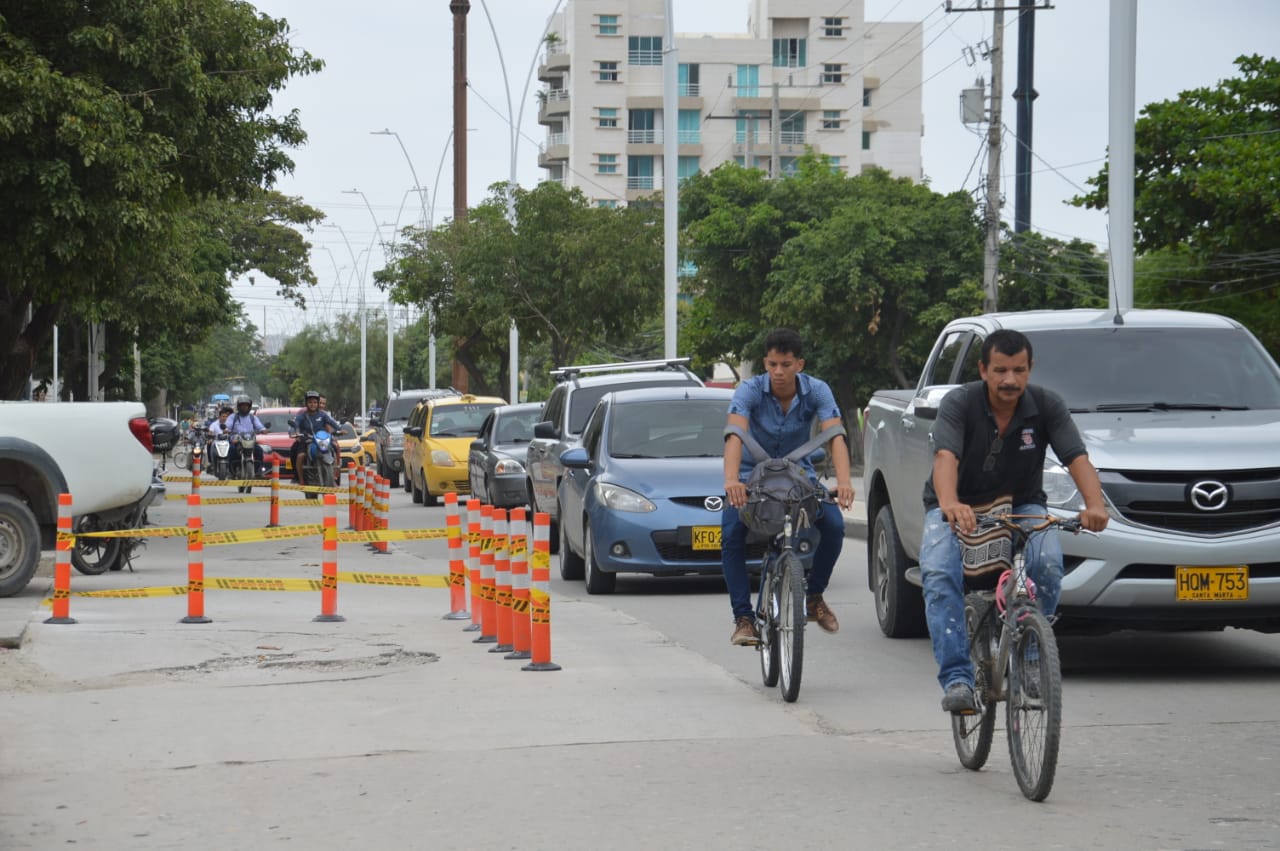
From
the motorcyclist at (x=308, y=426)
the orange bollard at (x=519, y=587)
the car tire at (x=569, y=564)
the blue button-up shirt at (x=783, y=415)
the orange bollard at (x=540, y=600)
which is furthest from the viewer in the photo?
the motorcyclist at (x=308, y=426)

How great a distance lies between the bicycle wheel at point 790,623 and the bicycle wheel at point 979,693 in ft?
5.19

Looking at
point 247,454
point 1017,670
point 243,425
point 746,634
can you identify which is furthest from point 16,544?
point 247,454

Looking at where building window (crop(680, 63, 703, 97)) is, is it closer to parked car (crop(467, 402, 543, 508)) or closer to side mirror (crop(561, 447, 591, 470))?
parked car (crop(467, 402, 543, 508))

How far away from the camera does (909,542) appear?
36.7 feet

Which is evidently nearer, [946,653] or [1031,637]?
[1031,637]

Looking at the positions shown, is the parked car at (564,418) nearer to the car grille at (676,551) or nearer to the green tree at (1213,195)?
the car grille at (676,551)

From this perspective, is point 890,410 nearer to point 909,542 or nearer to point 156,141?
point 909,542

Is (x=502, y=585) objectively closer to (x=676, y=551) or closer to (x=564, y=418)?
(x=676, y=551)

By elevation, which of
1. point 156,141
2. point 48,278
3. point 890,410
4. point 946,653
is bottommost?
point 946,653

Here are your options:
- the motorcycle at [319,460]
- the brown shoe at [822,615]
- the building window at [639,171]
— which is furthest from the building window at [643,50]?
the brown shoe at [822,615]

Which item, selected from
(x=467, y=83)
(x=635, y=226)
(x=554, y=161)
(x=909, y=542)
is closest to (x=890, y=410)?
(x=909, y=542)

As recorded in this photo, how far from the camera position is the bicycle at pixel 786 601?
8.91 meters

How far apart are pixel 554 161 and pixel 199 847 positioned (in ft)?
317

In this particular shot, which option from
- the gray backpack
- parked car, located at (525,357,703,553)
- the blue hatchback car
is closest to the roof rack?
parked car, located at (525,357,703,553)
